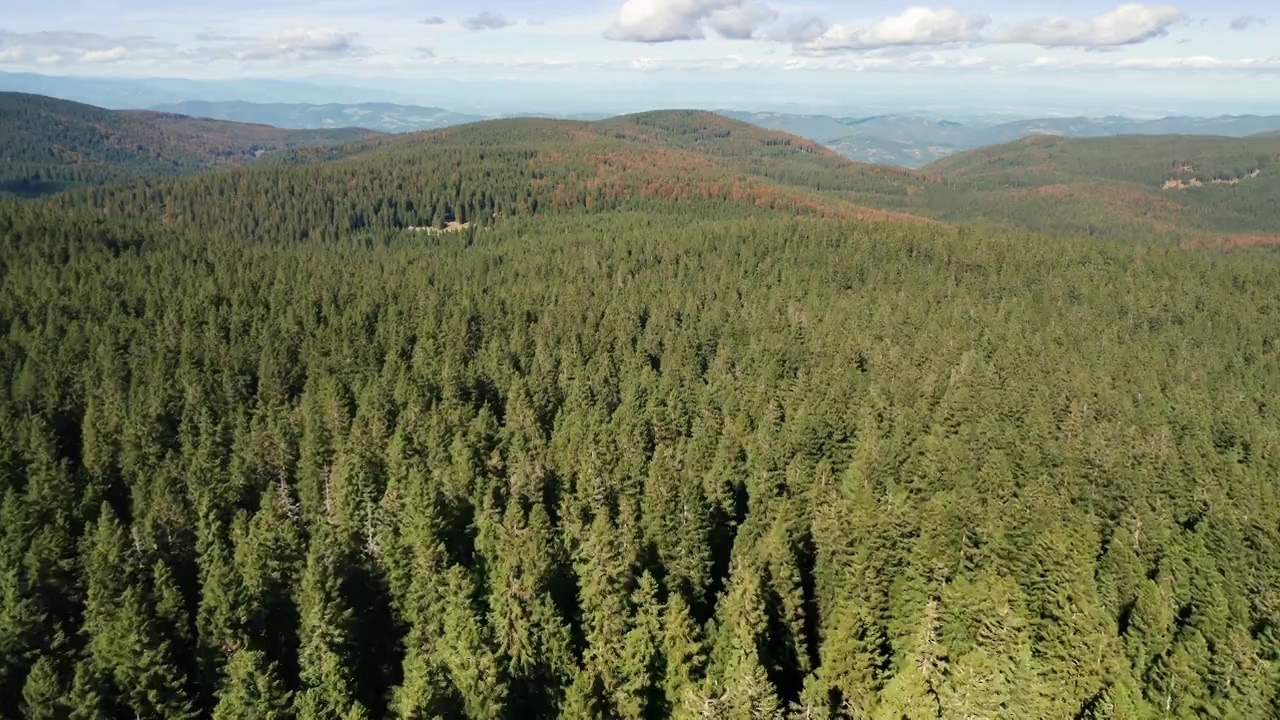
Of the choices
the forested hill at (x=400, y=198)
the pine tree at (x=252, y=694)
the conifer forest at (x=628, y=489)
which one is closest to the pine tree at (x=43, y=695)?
A: the conifer forest at (x=628, y=489)

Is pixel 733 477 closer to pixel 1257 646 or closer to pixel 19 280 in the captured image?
pixel 1257 646

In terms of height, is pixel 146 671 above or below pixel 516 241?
below

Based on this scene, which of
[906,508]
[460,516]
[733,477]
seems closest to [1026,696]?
[906,508]

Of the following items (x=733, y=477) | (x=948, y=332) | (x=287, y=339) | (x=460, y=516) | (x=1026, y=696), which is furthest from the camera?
(x=948, y=332)

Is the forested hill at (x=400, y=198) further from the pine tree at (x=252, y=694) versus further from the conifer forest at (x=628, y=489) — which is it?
the pine tree at (x=252, y=694)

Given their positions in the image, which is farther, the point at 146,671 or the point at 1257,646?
the point at 1257,646

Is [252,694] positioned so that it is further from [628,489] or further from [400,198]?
[400,198]

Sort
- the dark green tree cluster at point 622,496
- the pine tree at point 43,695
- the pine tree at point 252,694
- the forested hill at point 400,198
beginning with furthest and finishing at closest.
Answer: the forested hill at point 400,198
the dark green tree cluster at point 622,496
the pine tree at point 43,695
the pine tree at point 252,694

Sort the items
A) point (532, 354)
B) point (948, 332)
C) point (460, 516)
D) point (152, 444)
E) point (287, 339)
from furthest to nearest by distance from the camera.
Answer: point (948, 332)
point (532, 354)
point (287, 339)
point (152, 444)
point (460, 516)

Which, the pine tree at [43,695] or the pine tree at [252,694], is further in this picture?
the pine tree at [43,695]
